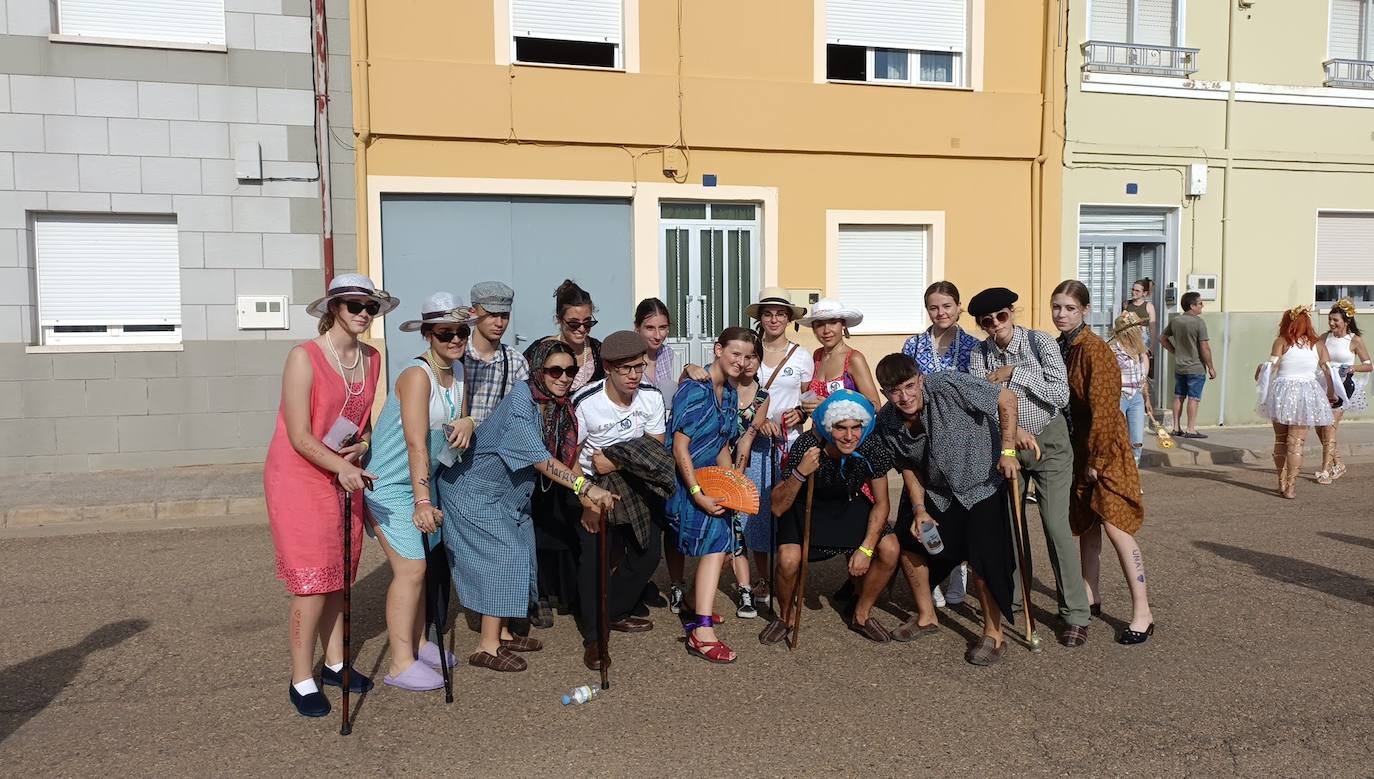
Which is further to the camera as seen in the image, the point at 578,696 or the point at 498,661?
the point at 498,661

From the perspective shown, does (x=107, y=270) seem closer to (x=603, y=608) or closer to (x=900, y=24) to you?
(x=603, y=608)

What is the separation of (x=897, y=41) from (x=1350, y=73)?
6449mm

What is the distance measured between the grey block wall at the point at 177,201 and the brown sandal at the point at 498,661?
665 centimetres

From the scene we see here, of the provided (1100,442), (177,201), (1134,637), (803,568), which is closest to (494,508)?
(803,568)

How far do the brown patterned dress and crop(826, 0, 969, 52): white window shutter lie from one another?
7.94 m

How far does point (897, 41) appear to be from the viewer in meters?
12.2

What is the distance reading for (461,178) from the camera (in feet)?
35.6

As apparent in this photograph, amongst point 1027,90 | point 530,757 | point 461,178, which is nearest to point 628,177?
point 461,178

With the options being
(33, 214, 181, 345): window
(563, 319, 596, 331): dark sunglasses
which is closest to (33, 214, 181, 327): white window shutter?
(33, 214, 181, 345): window

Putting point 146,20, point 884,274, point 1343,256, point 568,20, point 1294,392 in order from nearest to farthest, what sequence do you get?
point 1294,392 < point 146,20 < point 568,20 < point 884,274 < point 1343,256

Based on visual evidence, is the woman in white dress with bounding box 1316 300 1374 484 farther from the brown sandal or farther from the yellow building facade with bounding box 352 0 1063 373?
the brown sandal

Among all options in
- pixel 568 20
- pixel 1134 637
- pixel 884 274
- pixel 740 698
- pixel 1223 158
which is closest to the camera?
pixel 740 698

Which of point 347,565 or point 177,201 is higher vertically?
point 177,201

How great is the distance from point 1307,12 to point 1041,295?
5.29 m
